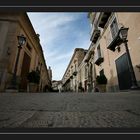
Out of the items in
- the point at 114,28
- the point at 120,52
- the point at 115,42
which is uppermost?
the point at 114,28

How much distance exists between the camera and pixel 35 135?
2.17 feet

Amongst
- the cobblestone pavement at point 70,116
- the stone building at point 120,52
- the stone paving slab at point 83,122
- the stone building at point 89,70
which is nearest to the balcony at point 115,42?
the stone building at point 120,52

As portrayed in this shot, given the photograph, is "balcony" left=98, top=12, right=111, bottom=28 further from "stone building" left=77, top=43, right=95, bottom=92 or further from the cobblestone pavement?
the cobblestone pavement

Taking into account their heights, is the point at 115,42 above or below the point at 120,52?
above

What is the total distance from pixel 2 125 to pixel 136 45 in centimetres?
692

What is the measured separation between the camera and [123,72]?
325 inches

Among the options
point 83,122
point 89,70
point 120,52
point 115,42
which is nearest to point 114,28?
point 115,42

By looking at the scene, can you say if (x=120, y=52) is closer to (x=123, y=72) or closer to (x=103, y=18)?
(x=123, y=72)

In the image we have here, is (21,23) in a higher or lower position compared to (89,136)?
higher

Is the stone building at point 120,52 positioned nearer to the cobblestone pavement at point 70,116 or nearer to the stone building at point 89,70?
the stone building at point 89,70
